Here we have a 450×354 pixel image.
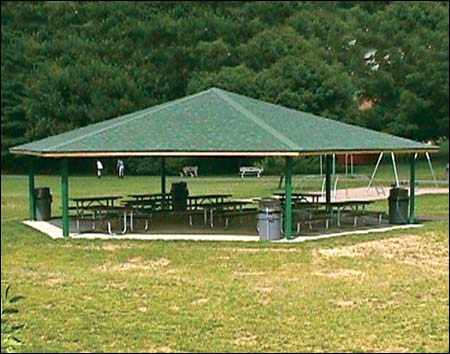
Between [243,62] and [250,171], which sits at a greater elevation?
[243,62]

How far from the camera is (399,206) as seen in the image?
693 inches

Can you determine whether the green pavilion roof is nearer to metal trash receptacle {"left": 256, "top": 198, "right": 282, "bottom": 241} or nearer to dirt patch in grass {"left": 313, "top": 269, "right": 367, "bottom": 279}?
metal trash receptacle {"left": 256, "top": 198, "right": 282, "bottom": 241}

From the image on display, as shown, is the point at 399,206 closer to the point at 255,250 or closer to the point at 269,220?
the point at 269,220

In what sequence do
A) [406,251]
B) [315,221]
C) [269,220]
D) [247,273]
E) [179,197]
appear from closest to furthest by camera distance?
[247,273] → [406,251] → [269,220] → [315,221] → [179,197]

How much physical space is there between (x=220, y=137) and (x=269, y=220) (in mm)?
2208

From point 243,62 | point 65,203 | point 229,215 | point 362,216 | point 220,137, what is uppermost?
point 243,62

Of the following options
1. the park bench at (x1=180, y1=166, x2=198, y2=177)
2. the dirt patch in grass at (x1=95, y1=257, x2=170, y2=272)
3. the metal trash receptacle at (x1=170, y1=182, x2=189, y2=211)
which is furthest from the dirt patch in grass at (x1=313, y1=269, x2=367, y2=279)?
the park bench at (x1=180, y1=166, x2=198, y2=177)

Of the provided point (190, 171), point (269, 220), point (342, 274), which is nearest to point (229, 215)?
point (269, 220)

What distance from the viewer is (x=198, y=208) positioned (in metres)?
21.6

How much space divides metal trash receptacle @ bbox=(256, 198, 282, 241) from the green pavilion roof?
997 millimetres

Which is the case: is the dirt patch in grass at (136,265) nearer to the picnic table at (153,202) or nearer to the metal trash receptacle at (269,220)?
the metal trash receptacle at (269,220)

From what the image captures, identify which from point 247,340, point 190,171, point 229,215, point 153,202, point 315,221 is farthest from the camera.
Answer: point 190,171

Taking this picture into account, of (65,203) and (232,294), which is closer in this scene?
(232,294)

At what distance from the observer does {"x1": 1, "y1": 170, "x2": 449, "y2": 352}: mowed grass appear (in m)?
7.29
